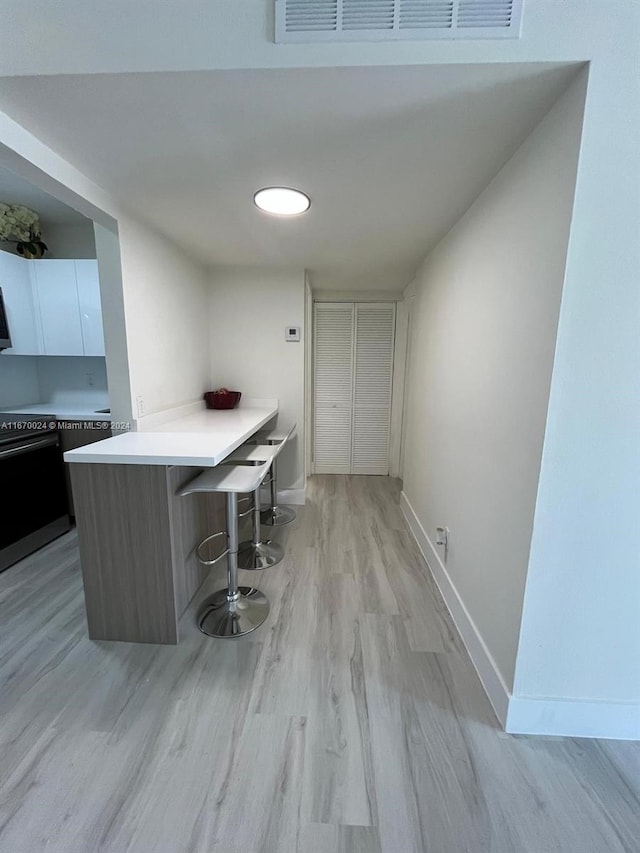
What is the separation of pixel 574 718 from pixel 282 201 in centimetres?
252

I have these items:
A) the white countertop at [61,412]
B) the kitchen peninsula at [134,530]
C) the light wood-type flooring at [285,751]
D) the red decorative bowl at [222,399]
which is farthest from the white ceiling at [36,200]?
the light wood-type flooring at [285,751]

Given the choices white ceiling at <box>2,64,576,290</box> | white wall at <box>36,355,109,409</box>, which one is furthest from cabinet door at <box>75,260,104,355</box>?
white ceiling at <box>2,64,576,290</box>

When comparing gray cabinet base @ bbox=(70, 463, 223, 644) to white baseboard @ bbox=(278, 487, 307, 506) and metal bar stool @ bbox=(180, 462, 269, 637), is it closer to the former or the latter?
metal bar stool @ bbox=(180, 462, 269, 637)

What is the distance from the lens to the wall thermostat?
9.95 feet

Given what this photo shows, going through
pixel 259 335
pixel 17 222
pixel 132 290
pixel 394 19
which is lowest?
pixel 259 335

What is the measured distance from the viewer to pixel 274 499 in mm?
2918

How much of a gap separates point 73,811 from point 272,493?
2.01 m

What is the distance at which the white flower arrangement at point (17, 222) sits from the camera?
8.48 feet

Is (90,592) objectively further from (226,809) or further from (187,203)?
(187,203)

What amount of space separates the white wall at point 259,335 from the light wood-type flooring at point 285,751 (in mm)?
1888

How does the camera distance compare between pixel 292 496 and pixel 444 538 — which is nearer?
pixel 444 538

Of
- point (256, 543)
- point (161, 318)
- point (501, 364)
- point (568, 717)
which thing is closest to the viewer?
point (568, 717)

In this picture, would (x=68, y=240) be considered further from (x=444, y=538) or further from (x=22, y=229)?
(x=444, y=538)

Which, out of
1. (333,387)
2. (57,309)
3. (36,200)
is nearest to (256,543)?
(333,387)
